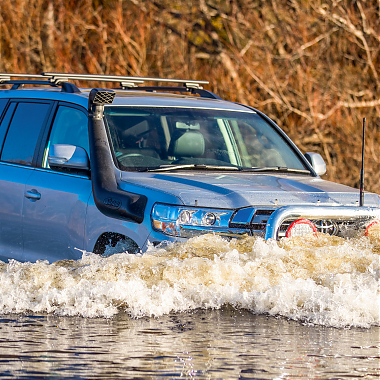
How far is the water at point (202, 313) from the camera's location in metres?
4.05

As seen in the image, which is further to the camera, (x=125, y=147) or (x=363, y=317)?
(x=125, y=147)

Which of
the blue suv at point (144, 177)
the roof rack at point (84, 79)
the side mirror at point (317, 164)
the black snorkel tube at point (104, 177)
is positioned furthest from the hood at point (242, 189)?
the roof rack at point (84, 79)

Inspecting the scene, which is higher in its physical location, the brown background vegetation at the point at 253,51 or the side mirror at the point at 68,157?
the brown background vegetation at the point at 253,51

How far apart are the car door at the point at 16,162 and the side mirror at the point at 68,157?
0.63 meters

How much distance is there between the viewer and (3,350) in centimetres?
434

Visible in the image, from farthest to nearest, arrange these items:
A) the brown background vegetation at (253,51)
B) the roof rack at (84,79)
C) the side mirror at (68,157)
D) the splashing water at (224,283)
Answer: the brown background vegetation at (253,51), the roof rack at (84,79), the side mirror at (68,157), the splashing water at (224,283)

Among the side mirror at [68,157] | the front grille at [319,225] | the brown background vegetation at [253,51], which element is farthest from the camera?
the brown background vegetation at [253,51]

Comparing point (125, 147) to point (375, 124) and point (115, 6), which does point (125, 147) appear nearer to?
point (375, 124)

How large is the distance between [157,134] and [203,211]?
4.90ft

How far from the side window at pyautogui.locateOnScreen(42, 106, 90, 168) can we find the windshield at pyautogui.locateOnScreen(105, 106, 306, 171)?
0.23 m

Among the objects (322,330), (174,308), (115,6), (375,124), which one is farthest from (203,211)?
(115,6)

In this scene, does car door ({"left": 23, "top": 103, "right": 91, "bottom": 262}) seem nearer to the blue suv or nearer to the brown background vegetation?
the blue suv

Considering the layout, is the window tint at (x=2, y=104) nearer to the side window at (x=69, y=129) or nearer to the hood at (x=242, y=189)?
the side window at (x=69, y=129)

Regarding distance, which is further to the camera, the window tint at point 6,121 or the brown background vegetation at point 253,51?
the brown background vegetation at point 253,51
